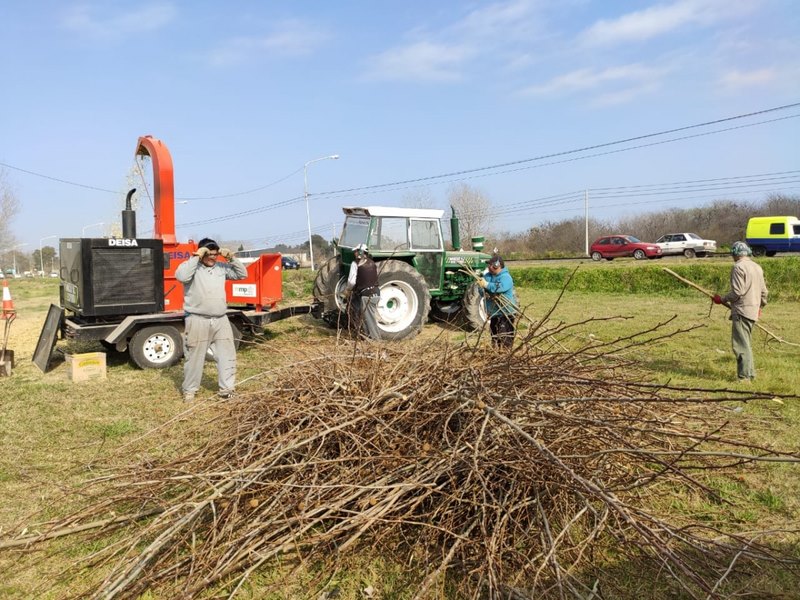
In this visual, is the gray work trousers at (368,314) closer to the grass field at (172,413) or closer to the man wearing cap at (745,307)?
the grass field at (172,413)

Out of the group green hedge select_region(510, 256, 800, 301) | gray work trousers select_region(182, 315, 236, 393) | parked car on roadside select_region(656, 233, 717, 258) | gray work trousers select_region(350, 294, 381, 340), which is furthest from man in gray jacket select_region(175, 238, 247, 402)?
parked car on roadside select_region(656, 233, 717, 258)

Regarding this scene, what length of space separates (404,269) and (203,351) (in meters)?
4.07

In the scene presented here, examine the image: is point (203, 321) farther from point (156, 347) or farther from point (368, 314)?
point (368, 314)

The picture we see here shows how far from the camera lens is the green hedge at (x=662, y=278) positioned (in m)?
15.4

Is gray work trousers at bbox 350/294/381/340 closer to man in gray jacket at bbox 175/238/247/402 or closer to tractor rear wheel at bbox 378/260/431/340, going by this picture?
tractor rear wheel at bbox 378/260/431/340

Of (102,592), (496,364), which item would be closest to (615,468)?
(496,364)

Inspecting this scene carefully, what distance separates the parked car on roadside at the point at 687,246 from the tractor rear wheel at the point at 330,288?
934 inches

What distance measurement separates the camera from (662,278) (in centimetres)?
1766

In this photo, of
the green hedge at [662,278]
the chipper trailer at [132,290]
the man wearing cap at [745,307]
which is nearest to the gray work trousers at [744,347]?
the man wearing cap at [745,307]

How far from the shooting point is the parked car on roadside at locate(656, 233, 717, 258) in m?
29.1

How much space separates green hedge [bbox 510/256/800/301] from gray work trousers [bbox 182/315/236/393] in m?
10.7

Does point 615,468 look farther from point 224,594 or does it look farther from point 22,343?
point 22,343

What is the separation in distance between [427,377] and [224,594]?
1.51 m

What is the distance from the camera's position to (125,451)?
4.53 m
